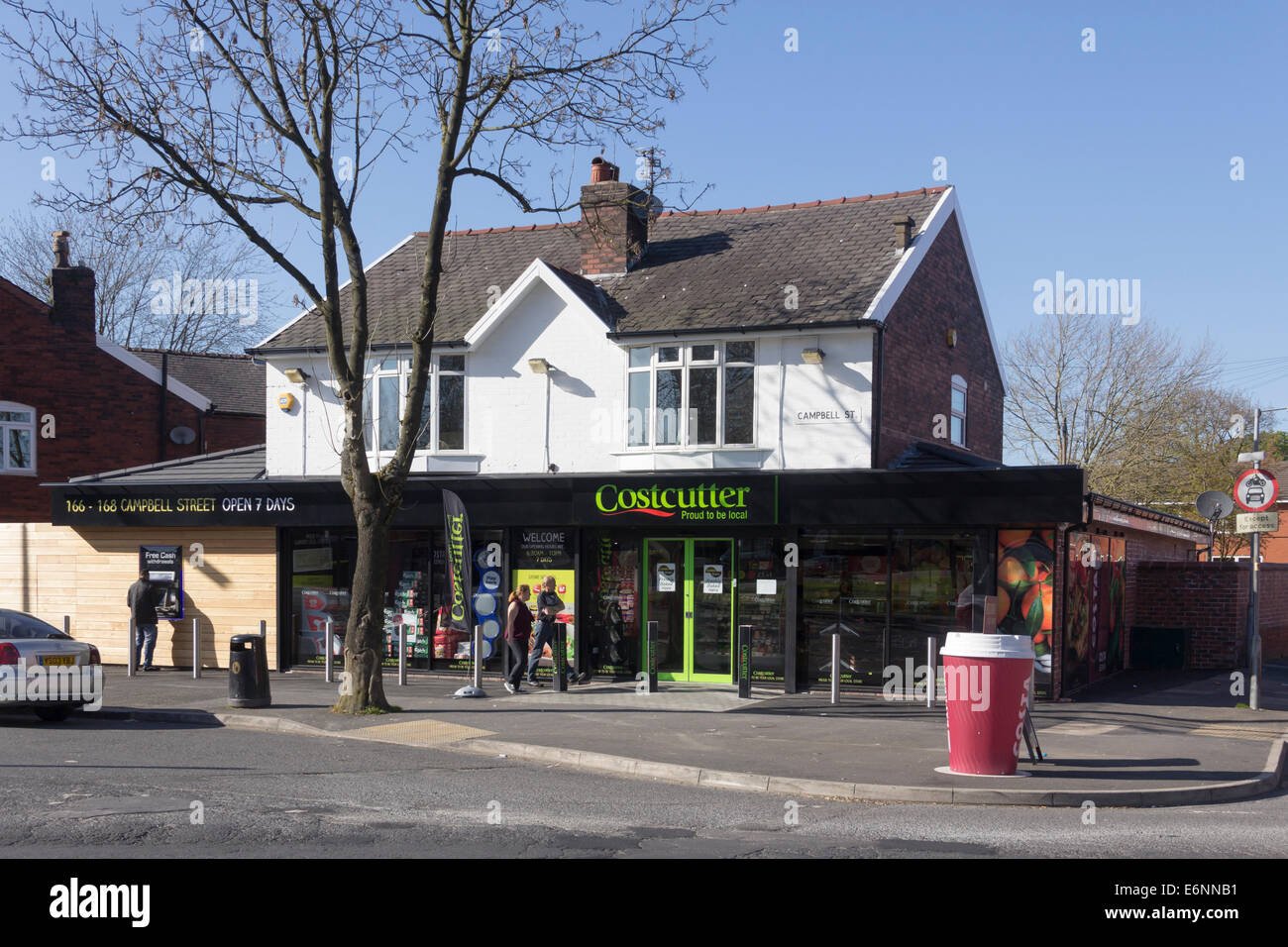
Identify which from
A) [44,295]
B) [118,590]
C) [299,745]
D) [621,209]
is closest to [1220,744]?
[299,745]

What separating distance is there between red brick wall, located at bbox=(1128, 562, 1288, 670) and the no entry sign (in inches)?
286

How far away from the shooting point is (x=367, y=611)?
48.7 ft

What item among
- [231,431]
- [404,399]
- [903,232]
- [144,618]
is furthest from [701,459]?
[231,431]

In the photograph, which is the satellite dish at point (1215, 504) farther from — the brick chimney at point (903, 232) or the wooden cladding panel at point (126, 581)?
the wooden cladding panel at point (126, 581)

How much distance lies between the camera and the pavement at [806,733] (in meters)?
10.5

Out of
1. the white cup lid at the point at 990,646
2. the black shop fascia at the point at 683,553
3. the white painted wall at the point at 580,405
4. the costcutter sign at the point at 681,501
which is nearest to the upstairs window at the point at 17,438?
the black shop fascia at the point at 683,553

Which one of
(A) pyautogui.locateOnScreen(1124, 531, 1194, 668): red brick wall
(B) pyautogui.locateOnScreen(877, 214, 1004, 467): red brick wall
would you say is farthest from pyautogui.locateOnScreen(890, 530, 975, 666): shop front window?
(A) pyautogui.locateOnScreen(1124, 531, 1194, 668): red brick wall

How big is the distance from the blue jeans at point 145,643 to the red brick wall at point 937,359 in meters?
12.8

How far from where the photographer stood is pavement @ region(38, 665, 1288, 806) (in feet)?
34.4

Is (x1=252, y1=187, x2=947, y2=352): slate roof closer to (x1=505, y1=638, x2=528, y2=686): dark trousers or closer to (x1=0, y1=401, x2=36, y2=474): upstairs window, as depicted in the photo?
(x1=505, y1=638, x2=528, y2=686): dark trousers

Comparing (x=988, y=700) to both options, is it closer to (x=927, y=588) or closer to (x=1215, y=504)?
(x=927, y=588)

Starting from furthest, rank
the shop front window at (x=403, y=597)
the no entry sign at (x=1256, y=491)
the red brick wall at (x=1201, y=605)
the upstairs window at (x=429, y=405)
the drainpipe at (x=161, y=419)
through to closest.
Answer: the drainpipe at (x=161, y=419) < the red brick wall at (x=1201, y=605) < the upstairs window at (x=429, y=405) < the shop front window at (x=403, y=597) < the no entry sign at (x=1256, y=491)

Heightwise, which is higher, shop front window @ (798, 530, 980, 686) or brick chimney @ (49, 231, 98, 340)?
brick chimney @ (49, 231, 98, 340)
